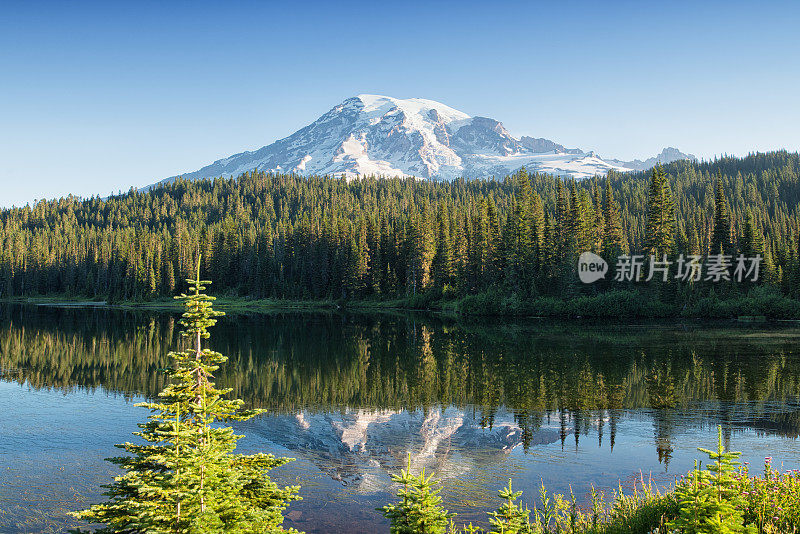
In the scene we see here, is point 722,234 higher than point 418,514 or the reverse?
higher

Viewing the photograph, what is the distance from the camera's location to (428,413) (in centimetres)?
2600

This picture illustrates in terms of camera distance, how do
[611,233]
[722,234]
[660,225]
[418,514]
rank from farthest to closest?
[611,233], [722,234], [660,225], [418,514]

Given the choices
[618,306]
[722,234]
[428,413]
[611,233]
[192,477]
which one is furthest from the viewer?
[611,233]

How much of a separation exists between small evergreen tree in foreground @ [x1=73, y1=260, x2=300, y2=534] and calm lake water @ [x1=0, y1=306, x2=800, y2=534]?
579 centimetres

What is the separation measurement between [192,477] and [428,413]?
1863 cm

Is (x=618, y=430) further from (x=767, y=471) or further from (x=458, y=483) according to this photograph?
(x=767, y=471)

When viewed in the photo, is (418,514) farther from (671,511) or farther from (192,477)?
(671,511)

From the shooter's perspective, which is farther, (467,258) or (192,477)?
(467,258)

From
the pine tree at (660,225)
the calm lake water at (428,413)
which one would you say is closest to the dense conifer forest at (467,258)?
the pine tree at (660,225)

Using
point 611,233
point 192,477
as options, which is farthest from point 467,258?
point 192,477

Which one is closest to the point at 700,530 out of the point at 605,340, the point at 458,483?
the point at 458,483

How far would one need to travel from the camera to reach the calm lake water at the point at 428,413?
17.0 metres

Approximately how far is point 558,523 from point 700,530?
14.7 ft

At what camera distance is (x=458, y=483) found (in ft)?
55.2
